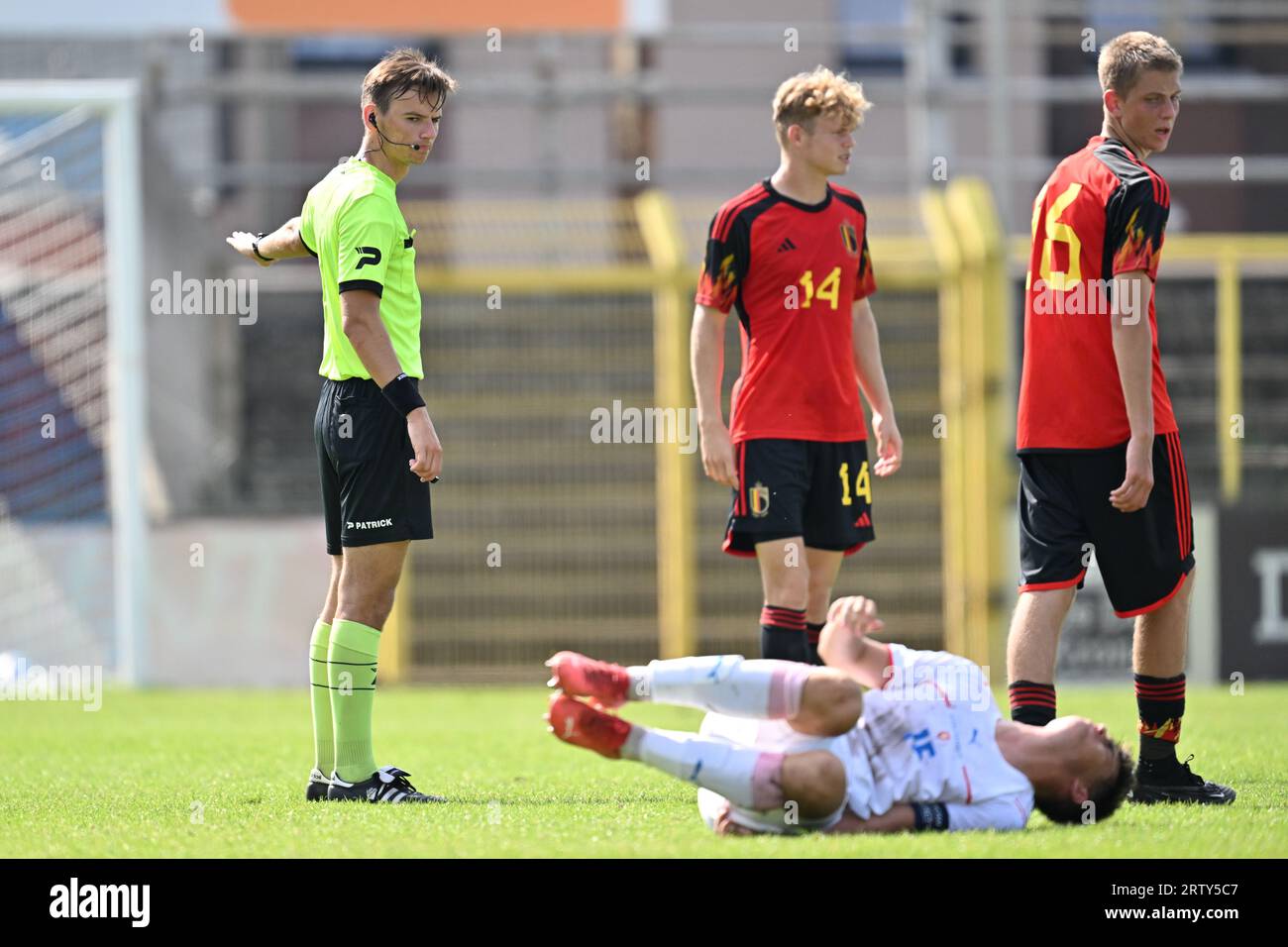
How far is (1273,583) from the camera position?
11.9 metres

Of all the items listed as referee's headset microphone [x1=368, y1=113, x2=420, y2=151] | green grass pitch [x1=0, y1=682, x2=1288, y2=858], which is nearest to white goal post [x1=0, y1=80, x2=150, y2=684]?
green grass pitch [x1=0, y1=682, x2=1288, y2=858]

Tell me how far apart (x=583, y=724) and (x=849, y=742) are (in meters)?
0.71

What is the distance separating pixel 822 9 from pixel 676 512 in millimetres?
7296

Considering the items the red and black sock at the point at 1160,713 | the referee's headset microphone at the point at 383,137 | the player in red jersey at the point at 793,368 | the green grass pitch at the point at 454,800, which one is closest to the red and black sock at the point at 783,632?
the player in red jersey at the point at 793,368

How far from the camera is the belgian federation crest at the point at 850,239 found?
612cm

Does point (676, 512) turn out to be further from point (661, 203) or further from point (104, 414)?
→ point (104, 414)

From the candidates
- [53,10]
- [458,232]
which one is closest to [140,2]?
[53,10]

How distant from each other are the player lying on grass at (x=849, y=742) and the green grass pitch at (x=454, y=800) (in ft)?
0.32

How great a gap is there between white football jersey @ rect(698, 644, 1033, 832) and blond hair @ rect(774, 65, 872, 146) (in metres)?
2.14

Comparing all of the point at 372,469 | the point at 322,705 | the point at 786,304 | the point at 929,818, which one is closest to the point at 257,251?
the point at 372,469

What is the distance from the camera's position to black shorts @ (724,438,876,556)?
19.2 feet

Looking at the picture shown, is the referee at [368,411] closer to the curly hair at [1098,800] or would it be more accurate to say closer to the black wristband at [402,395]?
the black wristband at [402,395]
